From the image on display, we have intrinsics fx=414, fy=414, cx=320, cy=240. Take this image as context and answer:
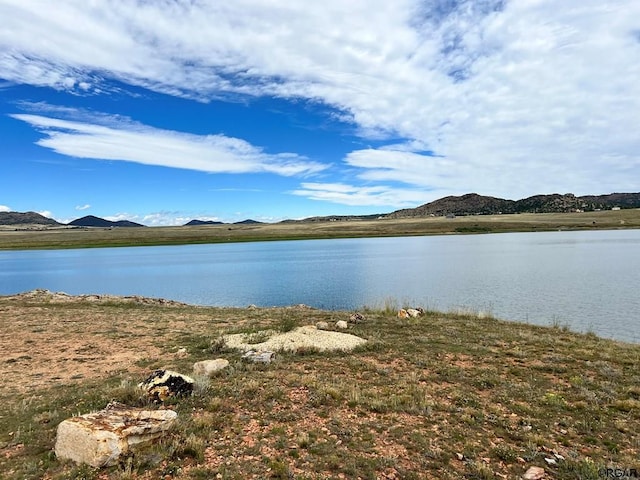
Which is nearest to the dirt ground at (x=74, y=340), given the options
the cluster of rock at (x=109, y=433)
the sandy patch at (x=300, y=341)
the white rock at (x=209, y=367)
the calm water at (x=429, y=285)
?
the white rock at (x=209, y=367)

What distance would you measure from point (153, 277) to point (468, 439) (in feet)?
162

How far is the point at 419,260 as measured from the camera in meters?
53.6

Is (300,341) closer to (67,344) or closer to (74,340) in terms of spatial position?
(67,344)

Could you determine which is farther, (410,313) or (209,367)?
(410,313)

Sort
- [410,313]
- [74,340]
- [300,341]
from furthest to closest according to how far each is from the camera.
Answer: [410,313], [74,340], [300,341]

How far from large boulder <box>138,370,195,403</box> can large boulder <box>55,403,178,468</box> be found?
130 cm

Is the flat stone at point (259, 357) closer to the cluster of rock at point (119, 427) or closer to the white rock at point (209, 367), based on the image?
the white rock at point (209, 367)

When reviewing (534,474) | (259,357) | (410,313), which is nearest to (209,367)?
(259,357)

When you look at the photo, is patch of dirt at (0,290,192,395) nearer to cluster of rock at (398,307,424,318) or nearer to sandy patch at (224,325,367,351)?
sandy patch at (224,325,367,351)

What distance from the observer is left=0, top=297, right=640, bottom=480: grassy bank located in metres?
6.24

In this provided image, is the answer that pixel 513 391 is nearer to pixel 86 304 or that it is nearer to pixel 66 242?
pixel 86 304

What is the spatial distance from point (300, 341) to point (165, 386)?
526 cm

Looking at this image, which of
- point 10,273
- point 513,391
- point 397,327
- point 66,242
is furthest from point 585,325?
point 66,242

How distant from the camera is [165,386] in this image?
8469 millimetres
